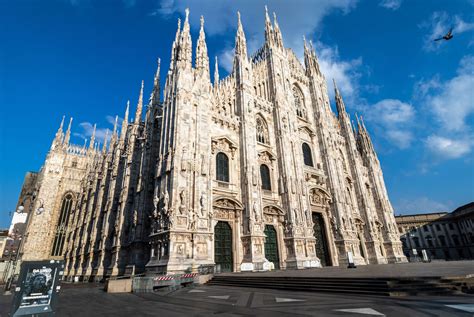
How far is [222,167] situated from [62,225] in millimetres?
36244

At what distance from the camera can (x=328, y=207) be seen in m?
27.0

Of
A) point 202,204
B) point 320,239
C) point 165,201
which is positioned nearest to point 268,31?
point 202,204

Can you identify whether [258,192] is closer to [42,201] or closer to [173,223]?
[173,223]

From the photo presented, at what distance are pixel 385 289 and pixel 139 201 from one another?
60.5 feet

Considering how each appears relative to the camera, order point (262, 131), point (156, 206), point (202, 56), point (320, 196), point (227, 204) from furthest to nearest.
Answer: point (320, 196)
point (262, 131)
point (202, 56)
point (227, 204)
point (156, 206)

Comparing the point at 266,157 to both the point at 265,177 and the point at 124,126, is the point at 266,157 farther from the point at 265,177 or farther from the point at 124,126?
the point at 124,126

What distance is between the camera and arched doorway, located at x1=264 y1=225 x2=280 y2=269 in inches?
814

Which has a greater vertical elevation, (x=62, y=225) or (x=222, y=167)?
(x=222, y=167)

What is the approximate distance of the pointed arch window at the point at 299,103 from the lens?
105 feet

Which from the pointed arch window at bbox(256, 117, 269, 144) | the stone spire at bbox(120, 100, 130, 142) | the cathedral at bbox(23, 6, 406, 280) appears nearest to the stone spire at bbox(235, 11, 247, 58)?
the cathedral at bbox(23, 6, 406, 280)

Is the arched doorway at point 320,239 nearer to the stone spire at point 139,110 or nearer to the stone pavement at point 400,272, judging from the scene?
the stone pavement at point 400,272

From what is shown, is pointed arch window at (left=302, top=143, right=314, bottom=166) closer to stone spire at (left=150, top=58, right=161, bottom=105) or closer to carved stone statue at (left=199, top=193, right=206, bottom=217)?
carved stone statue at (left=199, top=193, right=206, bottom=217)

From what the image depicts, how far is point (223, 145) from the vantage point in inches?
853

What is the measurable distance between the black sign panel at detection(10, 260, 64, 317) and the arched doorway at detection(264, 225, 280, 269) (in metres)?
17.8
